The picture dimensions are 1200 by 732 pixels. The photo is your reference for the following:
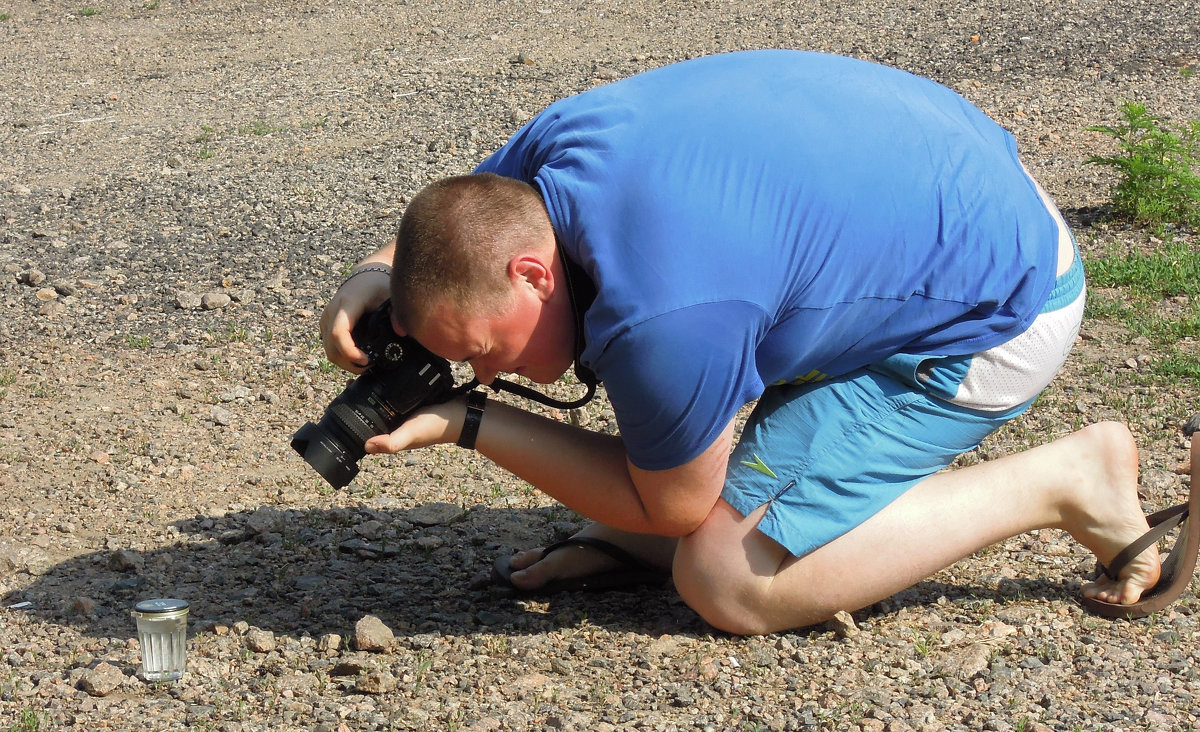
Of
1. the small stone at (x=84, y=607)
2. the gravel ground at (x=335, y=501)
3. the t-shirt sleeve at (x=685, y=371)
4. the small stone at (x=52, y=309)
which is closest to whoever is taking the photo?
the t-shirt sleeve at (x=685, y=371)

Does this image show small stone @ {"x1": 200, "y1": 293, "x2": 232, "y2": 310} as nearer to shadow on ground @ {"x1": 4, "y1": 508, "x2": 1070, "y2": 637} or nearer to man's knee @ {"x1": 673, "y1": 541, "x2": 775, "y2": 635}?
shadow on ground @ {"x1": 4, "y1": 508, "x2": 1070, "y2": 637}

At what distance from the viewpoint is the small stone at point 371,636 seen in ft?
9.34

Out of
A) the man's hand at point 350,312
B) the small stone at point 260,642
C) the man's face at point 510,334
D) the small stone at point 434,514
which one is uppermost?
the man's face at point 510,334

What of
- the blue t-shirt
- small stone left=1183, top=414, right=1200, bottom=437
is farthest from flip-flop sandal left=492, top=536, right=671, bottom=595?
small stone left=1183, top=414, right=1200, bottom=437

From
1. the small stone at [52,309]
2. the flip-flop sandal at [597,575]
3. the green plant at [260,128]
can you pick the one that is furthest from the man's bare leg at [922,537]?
the green plant at [260,128]

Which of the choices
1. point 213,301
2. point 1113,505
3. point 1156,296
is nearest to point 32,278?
point 213,301

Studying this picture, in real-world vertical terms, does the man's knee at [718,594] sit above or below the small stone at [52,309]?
above

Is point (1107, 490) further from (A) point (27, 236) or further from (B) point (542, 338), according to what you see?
(A) point (27, 236)

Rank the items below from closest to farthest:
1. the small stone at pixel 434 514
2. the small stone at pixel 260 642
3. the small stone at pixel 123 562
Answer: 1. the small stone at pixel 260 642
2. the small stone at pixel 123 562
3. the small stone at pixel 434 514

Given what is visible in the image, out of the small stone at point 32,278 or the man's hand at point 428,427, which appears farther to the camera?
the small stone at point 32,278

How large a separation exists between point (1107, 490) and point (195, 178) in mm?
5112

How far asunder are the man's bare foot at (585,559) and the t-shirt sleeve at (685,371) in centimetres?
81

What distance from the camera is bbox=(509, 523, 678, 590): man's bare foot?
3.13m

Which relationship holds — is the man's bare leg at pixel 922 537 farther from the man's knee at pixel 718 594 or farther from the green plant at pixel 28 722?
the green plant at pixel 28 722
